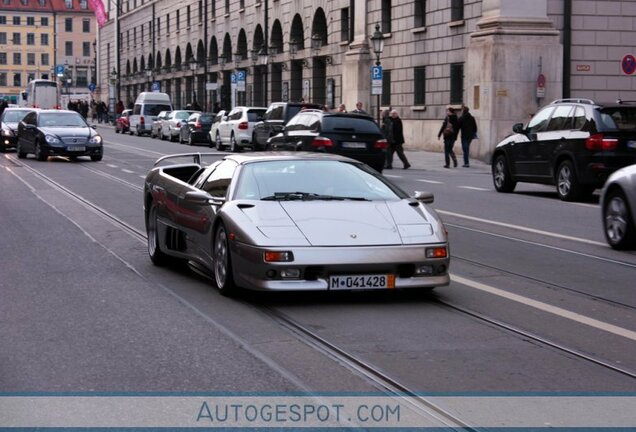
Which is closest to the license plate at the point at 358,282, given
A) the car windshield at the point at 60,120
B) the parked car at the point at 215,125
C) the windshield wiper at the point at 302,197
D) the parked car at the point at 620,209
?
the windshield wiper at the point at 302,197

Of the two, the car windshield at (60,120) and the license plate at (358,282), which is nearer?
the license plate at (358,282)

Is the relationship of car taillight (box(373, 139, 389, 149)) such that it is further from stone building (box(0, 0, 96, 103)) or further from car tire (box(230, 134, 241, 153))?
stone building (box(0, 0, 96, 103))

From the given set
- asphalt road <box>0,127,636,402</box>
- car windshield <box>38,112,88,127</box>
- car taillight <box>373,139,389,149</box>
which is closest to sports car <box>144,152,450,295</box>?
asphalt road <box>0,127,636,402</box>

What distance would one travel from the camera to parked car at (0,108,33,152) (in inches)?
1527

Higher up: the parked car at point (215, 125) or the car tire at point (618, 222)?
the parked car at point (215, 125)

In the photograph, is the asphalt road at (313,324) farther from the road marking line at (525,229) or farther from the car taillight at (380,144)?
the car taillight at (380,144)

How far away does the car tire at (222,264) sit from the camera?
9250 mm

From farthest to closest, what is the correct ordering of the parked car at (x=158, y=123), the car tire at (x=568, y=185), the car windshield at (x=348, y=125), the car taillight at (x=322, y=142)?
the parked car at (x=158, y=123) → the car windshield at (x=348, y=125) → the car taillight at (x=322, y=142) → the car tire at (x=568, y=185)

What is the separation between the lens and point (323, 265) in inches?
345

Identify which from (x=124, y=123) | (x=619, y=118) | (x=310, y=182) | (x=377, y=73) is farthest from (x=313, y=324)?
(x=124, y=123)

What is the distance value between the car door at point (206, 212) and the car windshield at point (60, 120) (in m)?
23.1

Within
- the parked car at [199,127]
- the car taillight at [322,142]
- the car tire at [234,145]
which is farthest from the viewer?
the parked car at [199,127]

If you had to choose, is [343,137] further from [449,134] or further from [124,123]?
[124,123]

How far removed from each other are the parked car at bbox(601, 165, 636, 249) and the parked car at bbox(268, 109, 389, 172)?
39.6 feet
